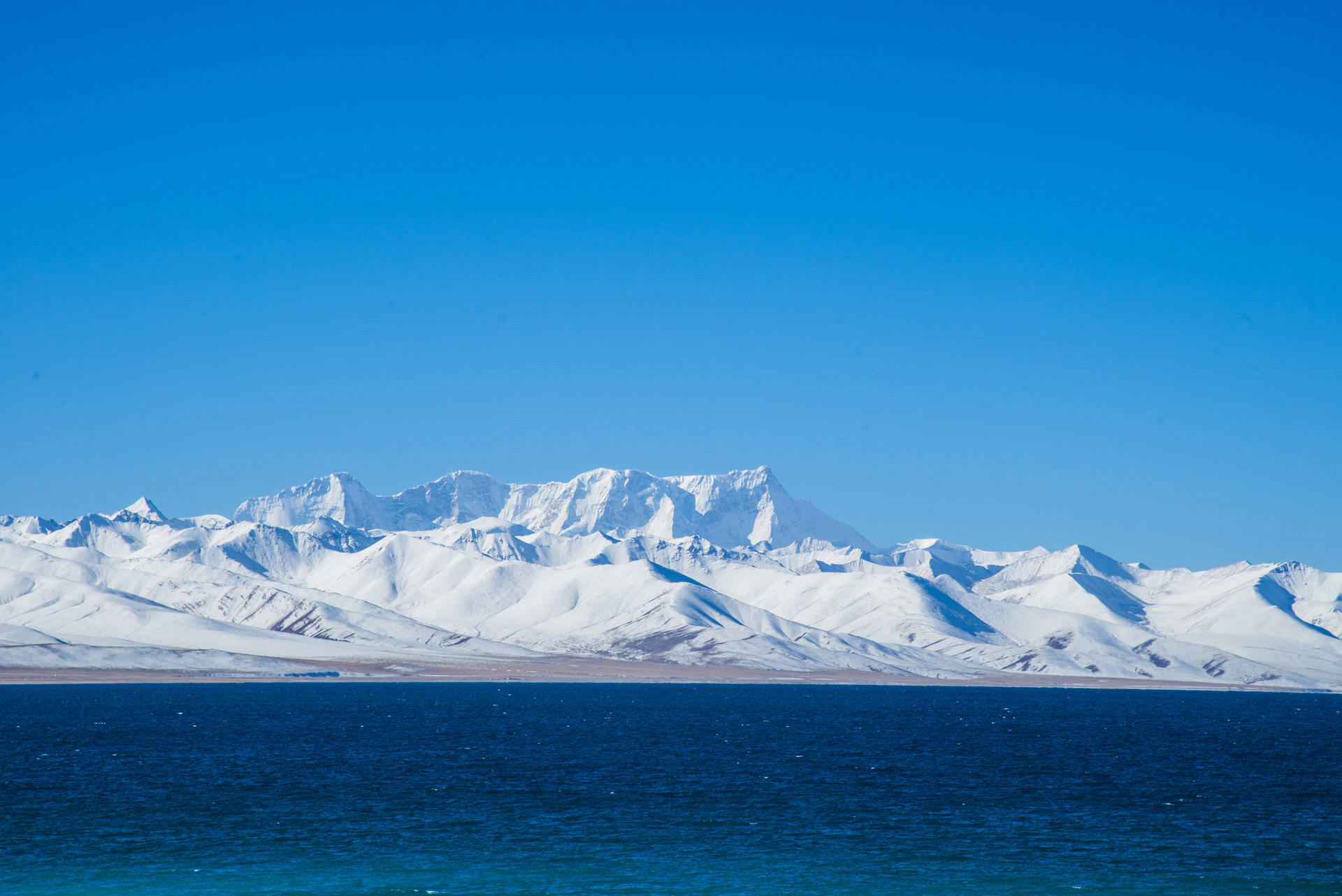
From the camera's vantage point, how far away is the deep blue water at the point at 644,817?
7244 centimetres

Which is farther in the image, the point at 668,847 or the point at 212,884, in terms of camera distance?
the point at 668,847

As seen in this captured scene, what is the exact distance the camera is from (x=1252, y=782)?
12175 cm

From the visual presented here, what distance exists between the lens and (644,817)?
92688 mm

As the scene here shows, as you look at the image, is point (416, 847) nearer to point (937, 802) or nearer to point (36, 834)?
point (36, 834)

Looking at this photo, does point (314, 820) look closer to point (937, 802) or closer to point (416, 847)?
point (416, 847)

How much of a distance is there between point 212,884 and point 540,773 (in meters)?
50.4

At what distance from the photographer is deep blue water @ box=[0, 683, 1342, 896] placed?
7244 cm

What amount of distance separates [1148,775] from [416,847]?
75.8m

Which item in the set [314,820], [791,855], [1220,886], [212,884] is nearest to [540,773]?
[314,820]

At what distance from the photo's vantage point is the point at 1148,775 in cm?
12575

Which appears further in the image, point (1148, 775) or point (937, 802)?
point (1148, 775)

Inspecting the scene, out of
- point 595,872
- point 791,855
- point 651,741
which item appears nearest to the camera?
point 595,872

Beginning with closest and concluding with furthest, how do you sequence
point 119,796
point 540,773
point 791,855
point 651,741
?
point 791,855
point 119,796
point 540,773
point 651,741

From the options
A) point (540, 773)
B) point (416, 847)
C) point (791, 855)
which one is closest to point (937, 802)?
point (791, 855)
